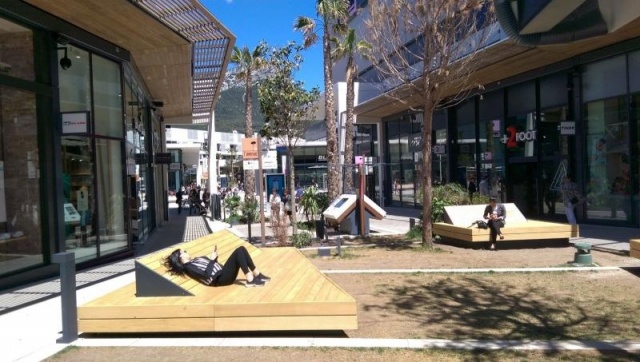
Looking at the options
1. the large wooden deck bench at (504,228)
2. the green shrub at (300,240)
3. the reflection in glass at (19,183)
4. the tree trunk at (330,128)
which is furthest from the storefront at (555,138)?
the reflection in glass at (19,183)

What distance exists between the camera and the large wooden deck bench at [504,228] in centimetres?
1229

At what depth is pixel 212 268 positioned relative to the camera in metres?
6.88

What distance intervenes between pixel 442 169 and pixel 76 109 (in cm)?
1792

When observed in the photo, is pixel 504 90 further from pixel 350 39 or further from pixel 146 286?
pixel 146 286

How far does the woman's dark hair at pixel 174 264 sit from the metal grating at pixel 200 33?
5.27m

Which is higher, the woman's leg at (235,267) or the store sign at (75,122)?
the store sign at (75,122)

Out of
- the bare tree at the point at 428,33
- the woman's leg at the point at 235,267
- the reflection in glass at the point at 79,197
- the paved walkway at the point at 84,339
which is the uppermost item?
the bare tree at the point at 428,33

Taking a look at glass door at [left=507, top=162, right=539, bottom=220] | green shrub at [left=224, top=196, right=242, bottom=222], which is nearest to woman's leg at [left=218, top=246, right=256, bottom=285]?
glass door at [left=507, top=162, right=539, bottom=220]

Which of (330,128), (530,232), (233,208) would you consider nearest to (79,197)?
(530,232)

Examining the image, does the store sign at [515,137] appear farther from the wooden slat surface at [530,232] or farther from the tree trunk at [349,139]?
the wooden slat surface at [530,232]

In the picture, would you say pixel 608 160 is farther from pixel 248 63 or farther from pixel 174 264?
pixel 248 63

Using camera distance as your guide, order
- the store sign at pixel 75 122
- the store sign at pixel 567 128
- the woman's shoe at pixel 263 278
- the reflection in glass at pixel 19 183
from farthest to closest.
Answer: the store sign at pixel 567 128 → the store sign at pixel 75 122 → the reflection in glass at pixel 19 183 → the woman's shoe at pixel 263 278

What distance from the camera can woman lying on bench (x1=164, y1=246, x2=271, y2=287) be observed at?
6.69 metres

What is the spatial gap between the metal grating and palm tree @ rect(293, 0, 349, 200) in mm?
4035
